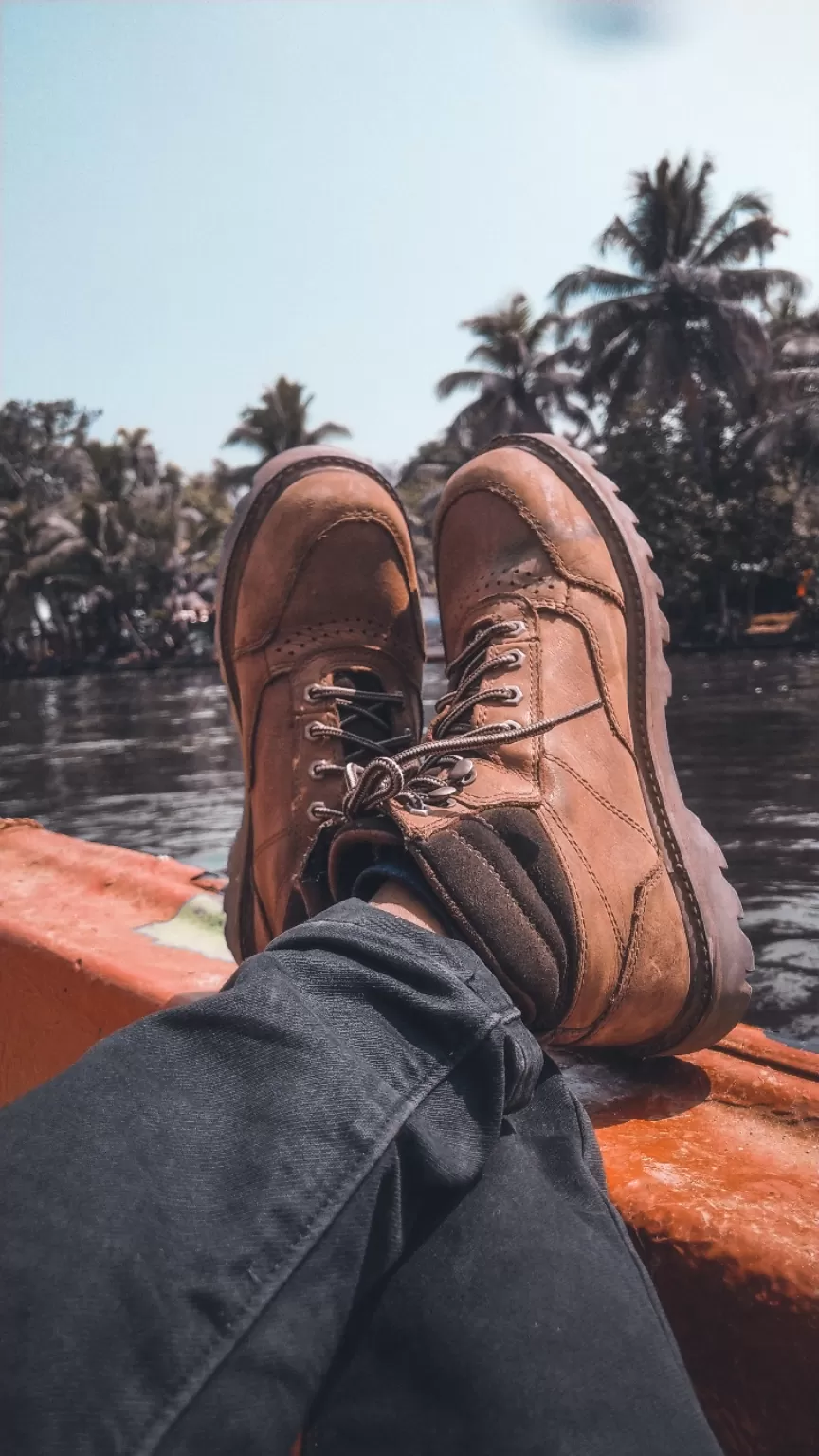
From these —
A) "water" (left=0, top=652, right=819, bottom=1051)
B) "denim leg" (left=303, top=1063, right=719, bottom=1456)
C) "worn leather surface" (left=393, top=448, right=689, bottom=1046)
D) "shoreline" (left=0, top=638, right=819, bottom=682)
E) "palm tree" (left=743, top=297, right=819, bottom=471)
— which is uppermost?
"palm tree" (left=743, top=297, right=819, bottom=471)

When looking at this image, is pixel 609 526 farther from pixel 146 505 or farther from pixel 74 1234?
pixel 146 505

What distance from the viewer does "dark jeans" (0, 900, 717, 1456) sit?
51 centimetres

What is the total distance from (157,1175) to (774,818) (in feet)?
10.3

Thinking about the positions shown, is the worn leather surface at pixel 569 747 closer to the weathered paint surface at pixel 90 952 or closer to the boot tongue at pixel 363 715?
the boot tongue at pixel 363 715

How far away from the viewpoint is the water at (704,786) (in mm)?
2219

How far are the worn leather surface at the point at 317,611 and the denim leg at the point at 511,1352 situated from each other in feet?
2.67

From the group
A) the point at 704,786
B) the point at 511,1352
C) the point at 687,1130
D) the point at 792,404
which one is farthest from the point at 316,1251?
the point at 792,404

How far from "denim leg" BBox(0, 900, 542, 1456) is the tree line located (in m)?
16.6

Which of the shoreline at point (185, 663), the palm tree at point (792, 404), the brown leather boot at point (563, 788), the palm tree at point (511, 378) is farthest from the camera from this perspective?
the palm tree at point (511, 378)

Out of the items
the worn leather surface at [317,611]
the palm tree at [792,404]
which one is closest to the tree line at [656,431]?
the palm tree at [792,404]

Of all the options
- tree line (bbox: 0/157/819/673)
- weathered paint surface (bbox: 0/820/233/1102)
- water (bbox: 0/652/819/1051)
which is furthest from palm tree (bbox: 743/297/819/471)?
weathered paint surface (bbox: 0/820/233/1102)

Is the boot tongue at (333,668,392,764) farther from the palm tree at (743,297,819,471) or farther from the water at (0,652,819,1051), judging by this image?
the palm tree at (743,297,819,471)

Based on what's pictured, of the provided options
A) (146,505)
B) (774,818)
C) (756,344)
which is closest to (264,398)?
(146,505)

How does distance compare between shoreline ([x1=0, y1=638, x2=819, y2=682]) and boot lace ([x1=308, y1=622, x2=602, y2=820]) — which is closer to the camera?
boot lace ([x1=308, y1=622, x2=602, y2=820])
